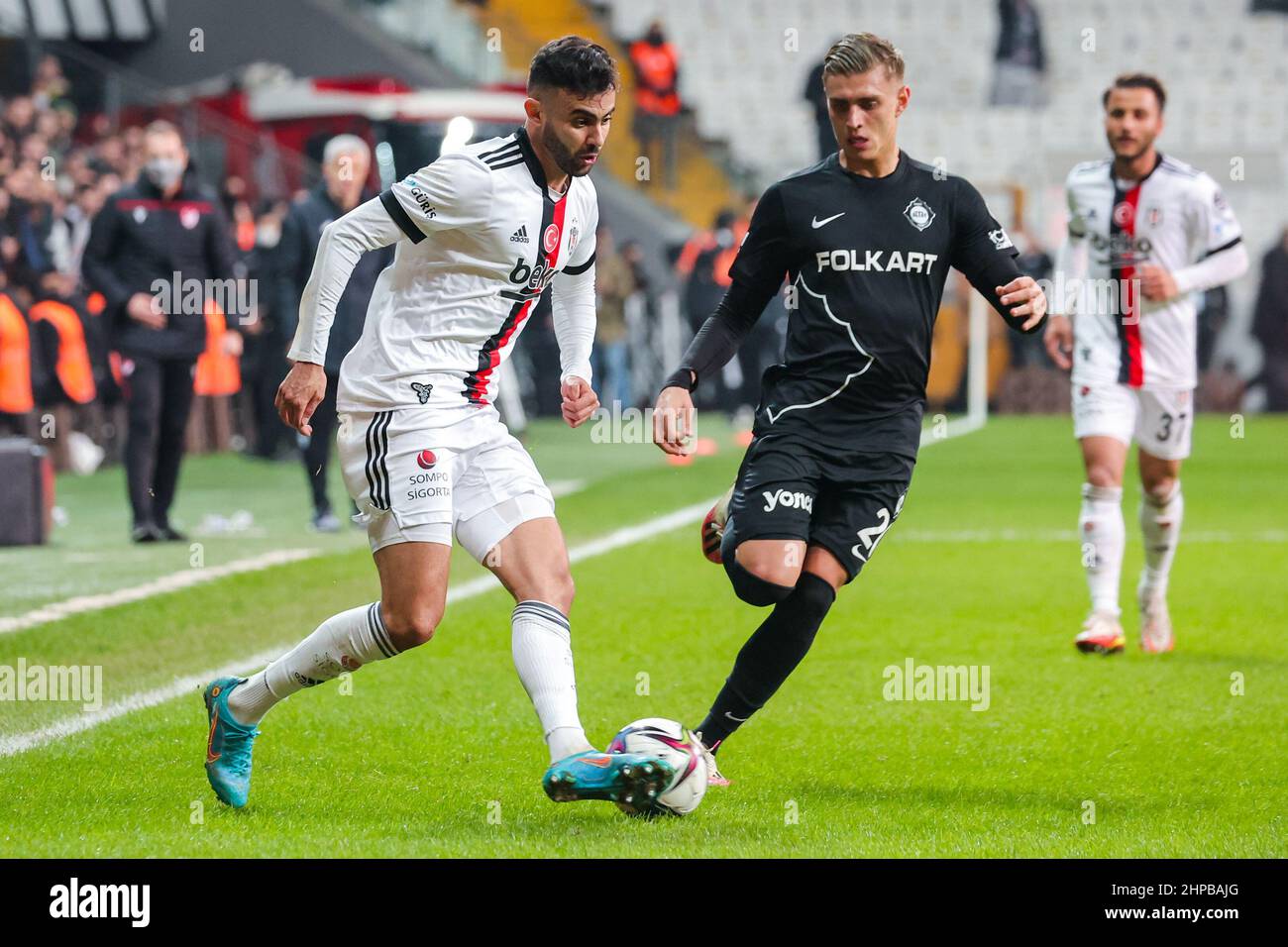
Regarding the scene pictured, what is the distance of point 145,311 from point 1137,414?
6043mm

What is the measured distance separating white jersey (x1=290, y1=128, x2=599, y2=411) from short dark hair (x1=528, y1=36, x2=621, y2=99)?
219 millimetres

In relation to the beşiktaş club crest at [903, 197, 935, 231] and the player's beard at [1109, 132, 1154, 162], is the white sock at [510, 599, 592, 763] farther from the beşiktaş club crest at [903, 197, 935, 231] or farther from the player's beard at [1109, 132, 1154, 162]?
the player's beard at [1109, 132, 1154, 162]

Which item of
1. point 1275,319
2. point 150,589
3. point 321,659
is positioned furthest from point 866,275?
point 1275,319

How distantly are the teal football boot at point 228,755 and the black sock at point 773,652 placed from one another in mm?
1230

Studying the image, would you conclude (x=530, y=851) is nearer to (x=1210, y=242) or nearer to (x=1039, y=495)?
(x=1210, y=242)

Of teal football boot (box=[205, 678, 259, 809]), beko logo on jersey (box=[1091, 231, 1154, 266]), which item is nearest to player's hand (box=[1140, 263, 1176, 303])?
beko logo on jersey (box=[1091, 231, 1154, 266])

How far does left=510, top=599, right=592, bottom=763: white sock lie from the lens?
16.4ft

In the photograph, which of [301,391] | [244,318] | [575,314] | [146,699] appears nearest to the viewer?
[301,391]

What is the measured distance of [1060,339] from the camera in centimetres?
831

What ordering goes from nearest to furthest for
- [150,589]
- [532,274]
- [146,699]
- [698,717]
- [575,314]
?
1. [532,274]
2. [575,314]
3. [698,717]
4. [146,699]
5. [150,589]

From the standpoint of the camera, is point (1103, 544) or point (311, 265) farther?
point (311, 265)

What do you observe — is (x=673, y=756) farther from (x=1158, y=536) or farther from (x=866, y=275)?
(x=1158, y=536)

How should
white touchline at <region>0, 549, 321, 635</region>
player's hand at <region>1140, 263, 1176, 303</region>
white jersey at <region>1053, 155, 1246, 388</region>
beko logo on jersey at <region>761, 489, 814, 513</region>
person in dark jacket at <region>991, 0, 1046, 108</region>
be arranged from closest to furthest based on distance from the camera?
beko logo on jersey at <region>761, 489, 814, 513</region> → player's hand at <region>1140, 263, 1176, 303</region> → white jersey at <region>1053, 155, 1246, 388</region> → white touchline at <region>0, 549, 321, 635</region> → person in dark jacket at <region>991, 0, 1046, 108</region>
